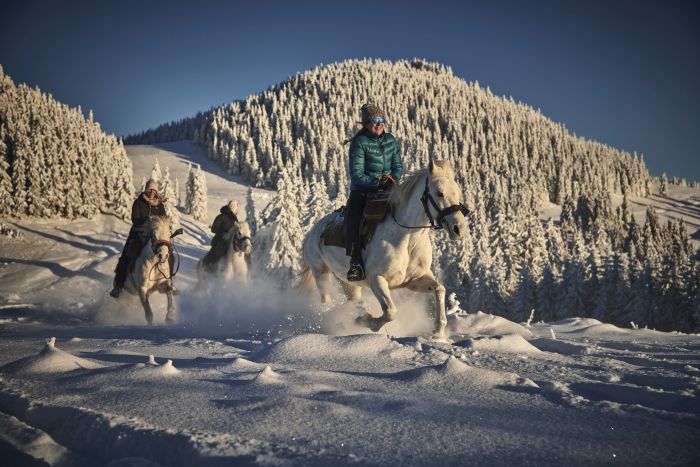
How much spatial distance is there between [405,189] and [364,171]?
1.08m

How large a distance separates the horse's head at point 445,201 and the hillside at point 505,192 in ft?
81.3

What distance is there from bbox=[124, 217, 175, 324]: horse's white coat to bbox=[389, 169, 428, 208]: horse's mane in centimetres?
712

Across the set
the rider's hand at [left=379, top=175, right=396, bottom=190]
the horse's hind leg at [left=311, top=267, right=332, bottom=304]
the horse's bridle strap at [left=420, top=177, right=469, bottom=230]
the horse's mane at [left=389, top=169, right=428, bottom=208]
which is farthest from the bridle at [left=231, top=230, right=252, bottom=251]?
the horse's bridle strap at [left=420, top=177, right=469, bottom=230]

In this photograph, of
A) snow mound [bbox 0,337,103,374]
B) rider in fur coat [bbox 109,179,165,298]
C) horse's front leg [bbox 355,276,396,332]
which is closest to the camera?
snow mound [bbox 0,337,103,374]

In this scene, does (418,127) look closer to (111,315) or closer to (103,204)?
(103,204)

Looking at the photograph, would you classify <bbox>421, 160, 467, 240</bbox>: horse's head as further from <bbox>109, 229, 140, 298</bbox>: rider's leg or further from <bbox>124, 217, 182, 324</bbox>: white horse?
<bbox>109, 229, 140, 298</bbox>: rider's leg

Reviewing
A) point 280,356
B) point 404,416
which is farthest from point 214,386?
point 404,416

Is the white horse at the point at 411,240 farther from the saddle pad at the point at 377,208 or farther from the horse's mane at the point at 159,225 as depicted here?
the horse's mane at the point at 159,225

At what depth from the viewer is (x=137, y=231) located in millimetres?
12188

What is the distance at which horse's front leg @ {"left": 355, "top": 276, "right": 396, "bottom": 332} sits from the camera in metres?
6.60

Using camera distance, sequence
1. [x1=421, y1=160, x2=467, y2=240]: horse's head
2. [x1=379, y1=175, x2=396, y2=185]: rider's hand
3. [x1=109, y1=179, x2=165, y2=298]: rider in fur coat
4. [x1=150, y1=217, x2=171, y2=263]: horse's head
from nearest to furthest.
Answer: [x1=421, y1=160, x2=467, y2=240]: horse's head, [x1=379, y1=175, x2=396, y2=185]: rider's hand, [x1=150, y1=217, x2=171, y2=263]: horse's head, [x1=109, y1=179, x2=165, y2=298]: rider in fur coat

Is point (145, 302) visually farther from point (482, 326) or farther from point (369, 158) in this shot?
point (482, 326)

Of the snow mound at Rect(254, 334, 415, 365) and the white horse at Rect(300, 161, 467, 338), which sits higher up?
the white horse at Rect(300, 161, 467, 338)

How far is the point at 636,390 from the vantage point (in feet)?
10.4
